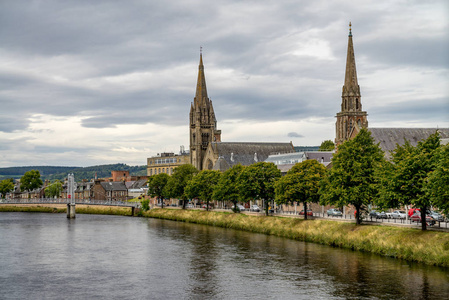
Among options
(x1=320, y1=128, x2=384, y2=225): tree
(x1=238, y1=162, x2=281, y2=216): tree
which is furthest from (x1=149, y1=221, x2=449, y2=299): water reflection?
(x1=238, y1=162, x2=281, y2=216): tree

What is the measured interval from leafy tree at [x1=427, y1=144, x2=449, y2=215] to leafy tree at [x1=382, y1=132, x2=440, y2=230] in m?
3.75

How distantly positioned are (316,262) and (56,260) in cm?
3229

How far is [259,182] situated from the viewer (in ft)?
352

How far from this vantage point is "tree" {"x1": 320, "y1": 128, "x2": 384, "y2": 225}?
74875mm

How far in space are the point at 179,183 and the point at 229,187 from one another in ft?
105

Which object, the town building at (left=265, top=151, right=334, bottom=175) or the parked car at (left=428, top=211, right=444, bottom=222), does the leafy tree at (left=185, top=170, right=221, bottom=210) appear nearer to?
the town building at (left=265, top=151, right=334, bottom=175)

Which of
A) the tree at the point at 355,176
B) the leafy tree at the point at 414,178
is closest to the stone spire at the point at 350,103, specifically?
the tree at the point at 355,176

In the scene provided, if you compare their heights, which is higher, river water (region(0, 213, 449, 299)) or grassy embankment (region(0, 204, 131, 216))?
grassy embankment (region(0, 204, 131, 216))

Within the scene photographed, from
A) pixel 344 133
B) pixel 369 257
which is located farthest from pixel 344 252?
pixel 344 133

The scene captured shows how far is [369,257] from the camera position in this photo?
62781 mm

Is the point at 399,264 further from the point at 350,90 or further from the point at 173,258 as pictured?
the point at 350,90

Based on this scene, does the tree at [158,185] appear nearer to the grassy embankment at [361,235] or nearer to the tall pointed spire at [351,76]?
the grassy embankment at [361,235]

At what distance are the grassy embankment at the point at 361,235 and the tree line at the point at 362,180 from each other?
310cm

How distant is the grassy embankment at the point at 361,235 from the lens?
5703 centimetres
